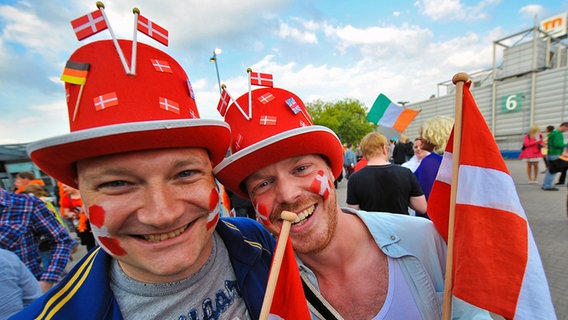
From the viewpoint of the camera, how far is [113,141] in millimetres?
947

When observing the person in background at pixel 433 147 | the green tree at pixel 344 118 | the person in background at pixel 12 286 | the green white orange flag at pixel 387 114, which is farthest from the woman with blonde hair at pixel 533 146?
the green tree at pixel 344 118

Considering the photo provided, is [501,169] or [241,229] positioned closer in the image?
[501,169]

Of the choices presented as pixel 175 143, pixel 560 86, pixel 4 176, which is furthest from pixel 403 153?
pixel 560 86

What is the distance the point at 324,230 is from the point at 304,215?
5.4 inches

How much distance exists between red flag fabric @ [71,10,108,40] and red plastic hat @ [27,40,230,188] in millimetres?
54

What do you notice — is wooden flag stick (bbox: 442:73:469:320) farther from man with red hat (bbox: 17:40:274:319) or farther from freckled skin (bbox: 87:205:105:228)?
freckled skin (bbox: 87:205:105:228)

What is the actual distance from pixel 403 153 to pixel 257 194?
9.44m

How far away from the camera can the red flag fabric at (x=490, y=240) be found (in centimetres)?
111

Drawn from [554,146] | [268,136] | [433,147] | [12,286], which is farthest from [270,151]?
[554,146]

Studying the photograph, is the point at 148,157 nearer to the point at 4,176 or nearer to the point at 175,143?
the point at 175,143

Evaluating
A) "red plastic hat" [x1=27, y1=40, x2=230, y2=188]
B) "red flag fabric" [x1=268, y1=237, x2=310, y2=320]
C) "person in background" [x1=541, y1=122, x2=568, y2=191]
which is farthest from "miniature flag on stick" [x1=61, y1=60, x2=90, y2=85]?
"person in background" [x1=541, y1=122, x2=568, y2=191]

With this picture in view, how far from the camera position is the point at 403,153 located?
32.1 feet

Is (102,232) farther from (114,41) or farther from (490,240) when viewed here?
(490,240)

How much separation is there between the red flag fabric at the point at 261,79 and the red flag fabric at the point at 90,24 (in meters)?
0.74
